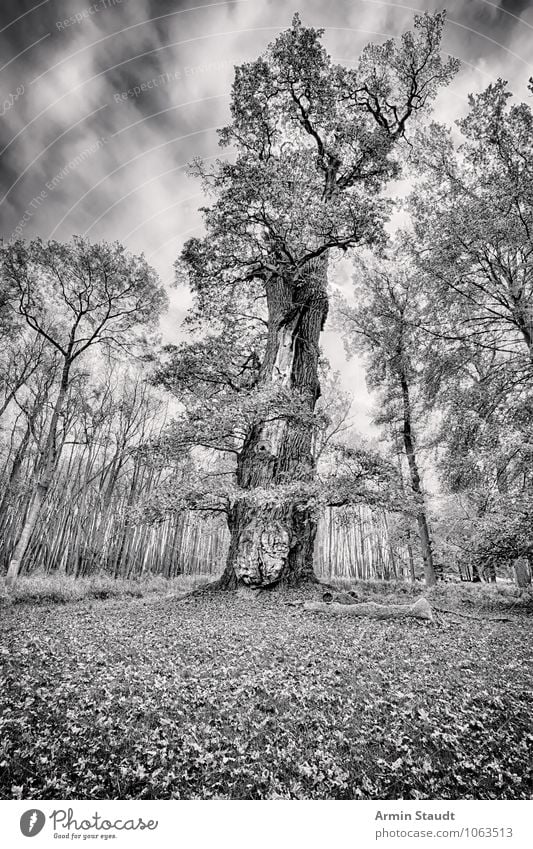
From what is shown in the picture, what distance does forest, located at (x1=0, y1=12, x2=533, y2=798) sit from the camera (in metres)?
1.68

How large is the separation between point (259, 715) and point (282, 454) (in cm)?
469

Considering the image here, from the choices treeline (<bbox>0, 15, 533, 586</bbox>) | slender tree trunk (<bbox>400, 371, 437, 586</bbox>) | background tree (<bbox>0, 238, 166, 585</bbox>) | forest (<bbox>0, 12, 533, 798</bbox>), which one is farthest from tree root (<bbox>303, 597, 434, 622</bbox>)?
background tree (<bbox>0, 238, 166, 585</bbox>)

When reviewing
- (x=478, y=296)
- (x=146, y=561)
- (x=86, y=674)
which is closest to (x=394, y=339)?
(x=478, y=296)

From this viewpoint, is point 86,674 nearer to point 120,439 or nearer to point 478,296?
point 478,296

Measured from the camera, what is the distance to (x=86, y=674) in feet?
7.72

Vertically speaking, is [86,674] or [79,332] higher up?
[79,332]

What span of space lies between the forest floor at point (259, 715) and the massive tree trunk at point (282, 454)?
2036 millimetres

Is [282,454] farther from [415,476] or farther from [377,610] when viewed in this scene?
[415,476]

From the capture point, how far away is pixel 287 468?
640cm

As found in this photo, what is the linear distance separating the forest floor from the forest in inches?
0.7

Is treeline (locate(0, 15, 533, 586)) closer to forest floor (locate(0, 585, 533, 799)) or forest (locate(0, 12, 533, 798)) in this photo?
forest (locate(0, 12, 533, 798))

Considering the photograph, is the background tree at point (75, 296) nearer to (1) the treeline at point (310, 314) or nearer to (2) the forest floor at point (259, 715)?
(1) the treeline at point (310, 314)

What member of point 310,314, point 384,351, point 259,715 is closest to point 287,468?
point 310,314
